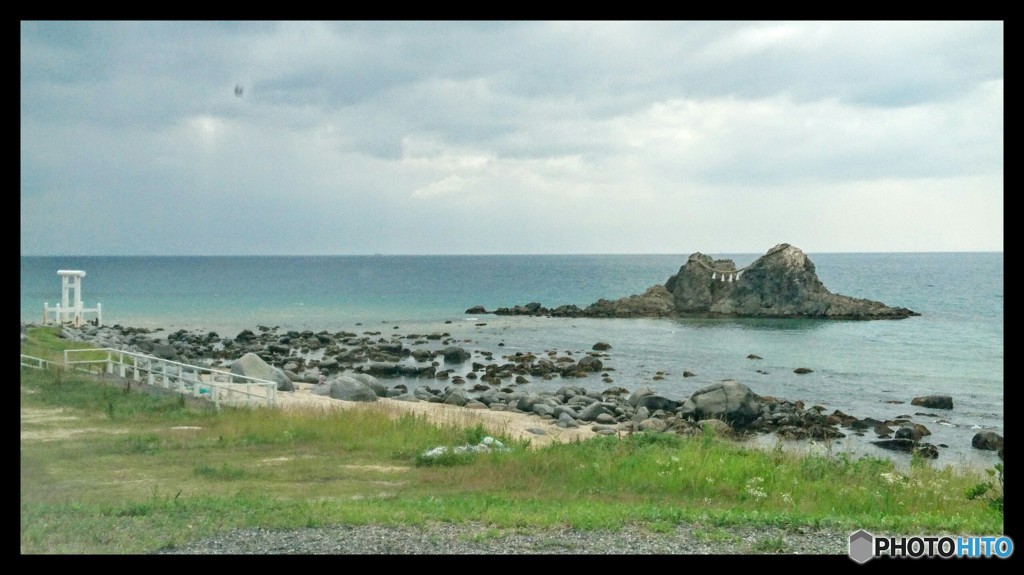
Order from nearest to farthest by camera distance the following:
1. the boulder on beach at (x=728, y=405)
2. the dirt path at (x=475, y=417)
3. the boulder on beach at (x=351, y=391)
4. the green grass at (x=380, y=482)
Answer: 1. the green grass at (x=380, y=482)
2. the dirt path at (x=475, y=417)
3. the boulder on beach at (x=728, y=405)
4. the boulder on beach at (x=351, y=391)

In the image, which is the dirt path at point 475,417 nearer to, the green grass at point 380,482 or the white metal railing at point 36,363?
the green grass at point 380,482

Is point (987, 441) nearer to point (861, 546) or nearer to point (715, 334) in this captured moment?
point (861, 546)

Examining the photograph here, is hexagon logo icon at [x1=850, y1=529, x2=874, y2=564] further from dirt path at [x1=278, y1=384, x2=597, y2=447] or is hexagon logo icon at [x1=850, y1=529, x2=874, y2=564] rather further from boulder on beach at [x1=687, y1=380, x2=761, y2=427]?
boulder on beach at [x1=687, y1=380, x2=761, y2=427]

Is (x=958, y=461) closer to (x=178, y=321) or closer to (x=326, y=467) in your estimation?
(x=326, y=467)

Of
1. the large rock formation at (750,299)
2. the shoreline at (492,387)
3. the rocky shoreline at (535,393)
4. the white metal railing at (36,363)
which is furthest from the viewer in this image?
the large rock formation at (750,299)

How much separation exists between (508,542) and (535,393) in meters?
24.6

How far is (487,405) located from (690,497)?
18459 mm

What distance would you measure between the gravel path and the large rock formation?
72232 mm

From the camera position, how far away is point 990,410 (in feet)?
101

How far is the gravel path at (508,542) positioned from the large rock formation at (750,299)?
72.2m

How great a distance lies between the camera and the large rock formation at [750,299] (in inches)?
3164

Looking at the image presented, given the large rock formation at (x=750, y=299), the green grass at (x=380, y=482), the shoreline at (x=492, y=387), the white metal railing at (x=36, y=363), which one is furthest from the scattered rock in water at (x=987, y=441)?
the large rock formation at (x=750, y=299)
